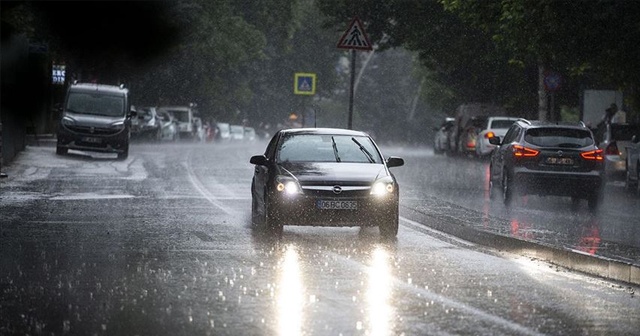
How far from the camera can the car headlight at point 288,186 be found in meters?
18.1

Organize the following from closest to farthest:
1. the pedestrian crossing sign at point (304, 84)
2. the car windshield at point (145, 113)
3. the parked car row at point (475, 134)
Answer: the pedestrian crossing sign at point (304, 84)
the parked car row at point (475, 134)
the car windshield at point (145, 113)

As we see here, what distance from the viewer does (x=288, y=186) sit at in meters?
18.2

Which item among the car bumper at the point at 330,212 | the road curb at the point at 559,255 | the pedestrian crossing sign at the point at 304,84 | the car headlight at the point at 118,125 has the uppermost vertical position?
the pedestrian crossing sign at the point at 304,84

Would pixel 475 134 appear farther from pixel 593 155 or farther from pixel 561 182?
pixel 561 182

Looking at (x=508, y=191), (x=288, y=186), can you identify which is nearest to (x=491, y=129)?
(x=508, y=191)

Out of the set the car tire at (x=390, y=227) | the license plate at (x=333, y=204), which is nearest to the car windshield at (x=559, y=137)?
the car tire at (x=390, y=227)

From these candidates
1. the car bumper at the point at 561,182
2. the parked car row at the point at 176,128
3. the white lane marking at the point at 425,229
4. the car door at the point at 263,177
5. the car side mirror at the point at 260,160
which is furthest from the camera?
the parked car row at the point at 176,128

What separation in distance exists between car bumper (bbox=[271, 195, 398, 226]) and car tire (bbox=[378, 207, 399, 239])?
0.14ft

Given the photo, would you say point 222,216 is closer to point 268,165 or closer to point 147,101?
point 268,165

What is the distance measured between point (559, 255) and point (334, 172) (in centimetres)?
362

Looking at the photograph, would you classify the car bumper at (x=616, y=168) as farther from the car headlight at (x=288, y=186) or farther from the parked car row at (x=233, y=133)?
the parked car row at (x=233, y=133)

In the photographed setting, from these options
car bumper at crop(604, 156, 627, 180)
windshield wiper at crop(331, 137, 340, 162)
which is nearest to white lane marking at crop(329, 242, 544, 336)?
windshield wiper at crop(331, 137, 340, 162)

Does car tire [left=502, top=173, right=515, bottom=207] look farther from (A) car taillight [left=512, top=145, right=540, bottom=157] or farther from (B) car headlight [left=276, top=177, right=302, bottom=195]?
(B) car headlight [left=276, top=177, right=302, bottom=195]

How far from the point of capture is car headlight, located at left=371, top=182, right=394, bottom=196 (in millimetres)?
18141
